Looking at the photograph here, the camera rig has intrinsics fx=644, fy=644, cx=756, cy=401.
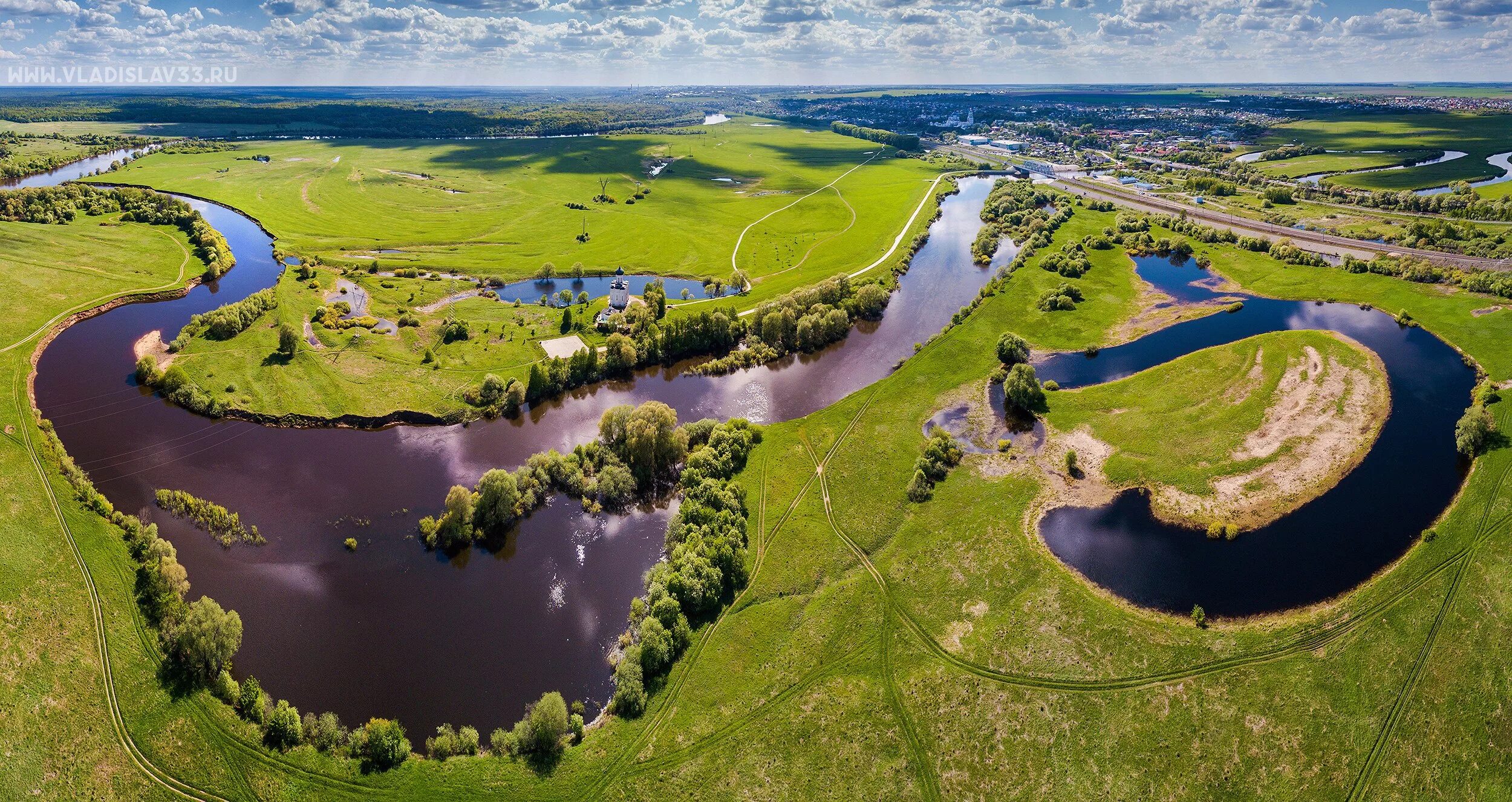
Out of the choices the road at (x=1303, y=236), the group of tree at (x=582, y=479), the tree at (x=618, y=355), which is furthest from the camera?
the road at (x=1303, y=236)

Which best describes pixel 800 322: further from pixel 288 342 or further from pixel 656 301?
pixel 288 342

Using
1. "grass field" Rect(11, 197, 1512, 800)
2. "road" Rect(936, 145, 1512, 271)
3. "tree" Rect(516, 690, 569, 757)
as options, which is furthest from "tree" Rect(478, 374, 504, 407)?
"road" Rect(936, 145, 1512, 271)

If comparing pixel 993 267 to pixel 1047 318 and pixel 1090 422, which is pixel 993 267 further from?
pixel 1090 422

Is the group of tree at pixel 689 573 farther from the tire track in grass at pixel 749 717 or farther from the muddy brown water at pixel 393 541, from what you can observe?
the tire track in grass at pixel 749 717

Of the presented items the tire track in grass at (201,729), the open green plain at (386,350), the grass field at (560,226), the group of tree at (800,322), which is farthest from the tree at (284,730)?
the grass field at (560,226)

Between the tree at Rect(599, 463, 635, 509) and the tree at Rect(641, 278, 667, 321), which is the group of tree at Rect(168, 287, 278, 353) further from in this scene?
the tree at Rect(599, 463, 635, 509)

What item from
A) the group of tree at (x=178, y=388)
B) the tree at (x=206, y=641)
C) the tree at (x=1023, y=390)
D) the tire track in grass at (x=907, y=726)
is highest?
the group of tree at (x=178, y=388)
